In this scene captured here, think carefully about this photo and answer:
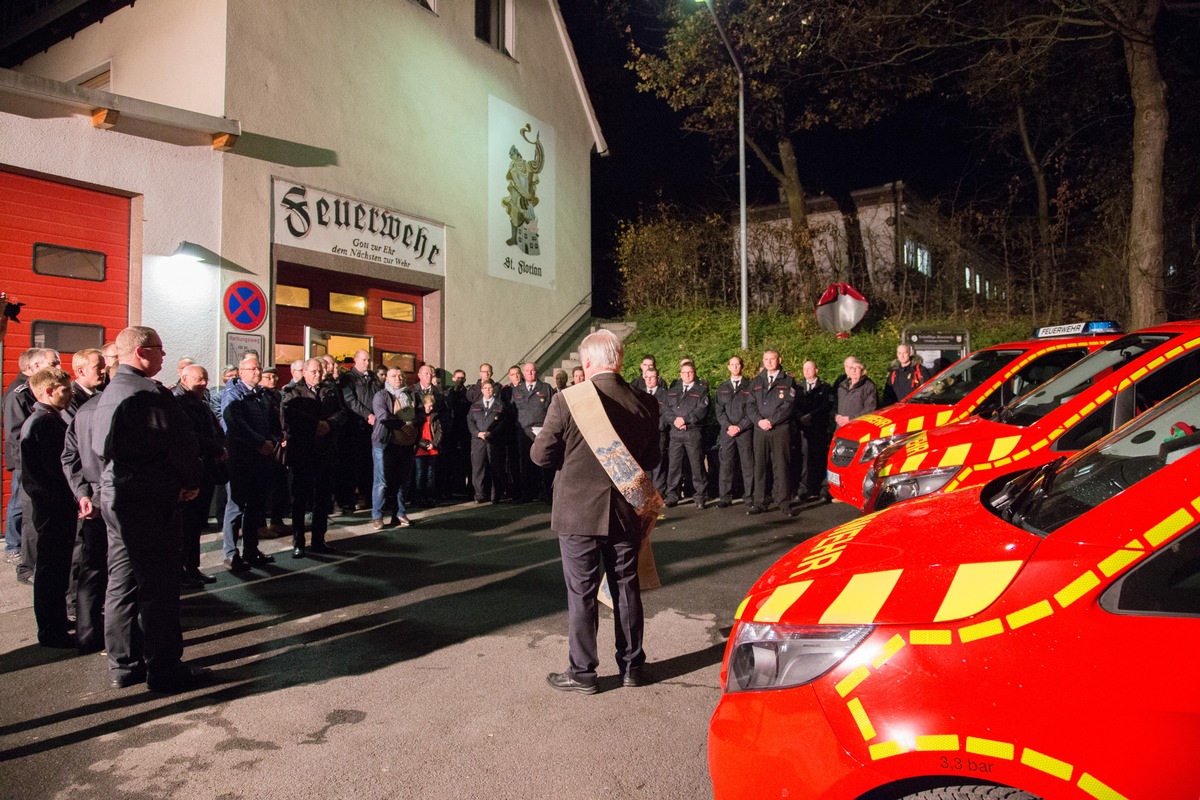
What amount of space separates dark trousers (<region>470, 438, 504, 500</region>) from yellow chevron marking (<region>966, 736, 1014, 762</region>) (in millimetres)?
9418

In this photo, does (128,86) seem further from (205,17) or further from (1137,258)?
(1137,258)

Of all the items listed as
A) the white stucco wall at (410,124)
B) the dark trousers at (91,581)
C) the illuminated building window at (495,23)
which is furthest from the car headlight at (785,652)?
the illuminated building window at (495,23)

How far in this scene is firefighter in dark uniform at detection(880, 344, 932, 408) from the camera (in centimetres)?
1092

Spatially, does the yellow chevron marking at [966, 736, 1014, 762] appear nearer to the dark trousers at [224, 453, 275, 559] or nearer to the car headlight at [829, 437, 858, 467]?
the car headlight at [829, 437, 858, 467]

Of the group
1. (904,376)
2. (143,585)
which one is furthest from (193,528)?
(904,376)

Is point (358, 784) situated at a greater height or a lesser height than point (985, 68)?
lesser

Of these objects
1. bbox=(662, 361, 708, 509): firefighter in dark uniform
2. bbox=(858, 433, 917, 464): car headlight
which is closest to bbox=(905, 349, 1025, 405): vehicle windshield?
bbox=(858, 433, 917, 464): car headlight

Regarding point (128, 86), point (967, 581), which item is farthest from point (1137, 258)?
point (128, 86)

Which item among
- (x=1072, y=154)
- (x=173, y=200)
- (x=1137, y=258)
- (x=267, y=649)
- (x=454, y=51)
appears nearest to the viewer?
(x=267, y=649)

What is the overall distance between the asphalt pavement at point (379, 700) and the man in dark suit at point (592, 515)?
23 centimetres

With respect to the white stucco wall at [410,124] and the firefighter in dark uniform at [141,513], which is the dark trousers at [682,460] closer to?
the white stucco wall at [410,124]

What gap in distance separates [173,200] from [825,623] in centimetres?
1029

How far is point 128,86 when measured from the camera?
37.4ft

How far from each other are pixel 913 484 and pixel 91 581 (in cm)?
547
